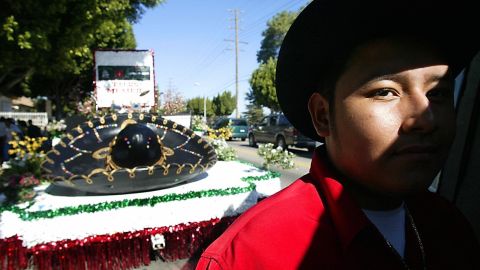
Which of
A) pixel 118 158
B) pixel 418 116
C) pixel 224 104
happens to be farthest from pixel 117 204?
pixel 224 104

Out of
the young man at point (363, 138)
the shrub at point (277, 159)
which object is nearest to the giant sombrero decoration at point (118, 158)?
the shrub at point (277, 159)

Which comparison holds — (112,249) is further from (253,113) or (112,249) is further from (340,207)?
(253,113)

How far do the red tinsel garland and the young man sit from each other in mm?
3081

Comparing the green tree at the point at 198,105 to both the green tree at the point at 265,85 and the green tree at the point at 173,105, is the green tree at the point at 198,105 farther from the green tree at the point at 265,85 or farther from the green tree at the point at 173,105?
the green tree at the point at 173,105

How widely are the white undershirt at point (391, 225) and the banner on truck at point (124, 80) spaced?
939 centimetres

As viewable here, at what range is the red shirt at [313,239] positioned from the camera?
36.9 inches

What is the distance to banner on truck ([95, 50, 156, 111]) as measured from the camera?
33.4 feet

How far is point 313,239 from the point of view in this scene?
3.25ft

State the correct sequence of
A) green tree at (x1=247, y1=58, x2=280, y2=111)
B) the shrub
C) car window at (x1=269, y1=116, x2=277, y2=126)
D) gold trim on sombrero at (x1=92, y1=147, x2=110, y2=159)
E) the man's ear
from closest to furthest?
1. the man's ear
2. gold trim on sombrero at (x1=92, y1=147, x2=110, y2=159)
3. the shrub
4. car window at (x1=269, y1=116, x2=277, y2=126)
5. green tree at (x1=247, y1=58, x2=280, y2=111)

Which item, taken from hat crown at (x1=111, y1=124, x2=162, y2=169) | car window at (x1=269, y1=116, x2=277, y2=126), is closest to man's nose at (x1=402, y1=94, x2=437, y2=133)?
hat crown at (x1=111, y1=124, x2=162, y2=169)

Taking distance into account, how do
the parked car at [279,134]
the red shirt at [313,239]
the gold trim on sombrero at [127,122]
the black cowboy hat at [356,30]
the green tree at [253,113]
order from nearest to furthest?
the red shirt at [313,239] → the black cowboy hat at [356,30] → the gold trim on sombrero at [127,122] → the parked car at [279,134] → the green tree at [253,113]

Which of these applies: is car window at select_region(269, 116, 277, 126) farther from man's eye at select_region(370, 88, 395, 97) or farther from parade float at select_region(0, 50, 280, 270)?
Result: man's eye at select_region(370, 88, 395, 97)

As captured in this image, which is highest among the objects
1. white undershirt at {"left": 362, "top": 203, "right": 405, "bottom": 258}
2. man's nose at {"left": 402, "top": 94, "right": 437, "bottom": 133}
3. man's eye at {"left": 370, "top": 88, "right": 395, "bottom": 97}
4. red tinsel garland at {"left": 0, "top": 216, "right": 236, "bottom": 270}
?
man's eye at {"left": 370, "top": 88, "right": 395, "bottom": 97}

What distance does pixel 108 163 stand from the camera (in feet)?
13.9
